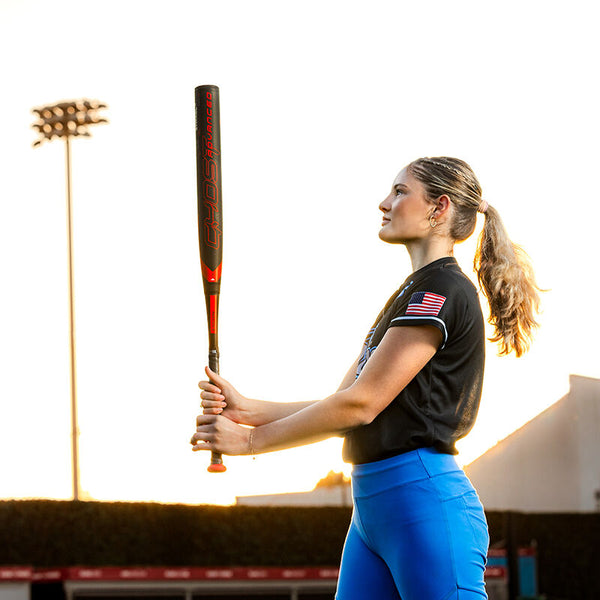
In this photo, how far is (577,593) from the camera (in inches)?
1002

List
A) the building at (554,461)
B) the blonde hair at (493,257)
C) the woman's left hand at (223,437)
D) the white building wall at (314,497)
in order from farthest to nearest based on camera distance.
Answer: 1. the white building wall at (314,497)
2. the building at (554,461)
3. the blonde hair at (493,257)
4. the woman's left hand at (223,437)

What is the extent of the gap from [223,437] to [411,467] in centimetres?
62

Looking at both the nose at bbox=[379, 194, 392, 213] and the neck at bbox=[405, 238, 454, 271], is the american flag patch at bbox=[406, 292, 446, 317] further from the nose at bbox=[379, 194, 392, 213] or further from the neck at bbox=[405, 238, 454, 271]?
the nose at bbox=[379, 194, 392, 213]

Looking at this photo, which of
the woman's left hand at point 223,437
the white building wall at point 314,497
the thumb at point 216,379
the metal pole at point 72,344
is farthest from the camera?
the white building wall at point 314,497

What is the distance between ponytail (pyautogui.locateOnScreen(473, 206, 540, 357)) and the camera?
3766mm

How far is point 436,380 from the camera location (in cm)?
344

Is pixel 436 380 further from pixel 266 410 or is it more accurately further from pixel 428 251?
pixel 266 410

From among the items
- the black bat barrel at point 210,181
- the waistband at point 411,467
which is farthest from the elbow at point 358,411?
the black bat barrel at point 210,181

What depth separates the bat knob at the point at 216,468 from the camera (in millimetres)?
3791

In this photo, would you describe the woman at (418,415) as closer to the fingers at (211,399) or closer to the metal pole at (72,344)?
the fingers at (211,399)

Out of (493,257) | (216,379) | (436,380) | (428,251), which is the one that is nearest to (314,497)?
(216,379)

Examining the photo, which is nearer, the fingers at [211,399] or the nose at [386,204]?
the nose at [386,204]

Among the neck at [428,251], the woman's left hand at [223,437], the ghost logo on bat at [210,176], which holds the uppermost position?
the ghost logo on bat at [210,176]

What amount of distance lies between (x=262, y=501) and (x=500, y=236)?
43.9 m
